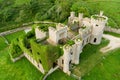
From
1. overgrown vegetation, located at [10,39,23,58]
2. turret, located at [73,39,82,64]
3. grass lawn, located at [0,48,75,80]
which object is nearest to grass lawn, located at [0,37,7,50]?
grass lawn, located at [0,48,75,80]

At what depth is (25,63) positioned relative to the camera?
5103 cm

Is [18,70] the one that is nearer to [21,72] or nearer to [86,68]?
[21,72]

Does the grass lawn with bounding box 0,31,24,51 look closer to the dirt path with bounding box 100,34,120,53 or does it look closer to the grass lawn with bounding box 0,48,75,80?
the grass lawn with bounding box 0,48,75,80

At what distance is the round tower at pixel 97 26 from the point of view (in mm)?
49284

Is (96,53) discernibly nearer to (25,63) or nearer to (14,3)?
(25,63)

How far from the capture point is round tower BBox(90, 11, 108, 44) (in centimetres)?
4928

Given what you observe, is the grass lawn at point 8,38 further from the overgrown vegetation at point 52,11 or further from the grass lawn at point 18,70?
the grass lawn at point 18,70

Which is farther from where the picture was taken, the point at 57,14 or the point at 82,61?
the point at 57,14

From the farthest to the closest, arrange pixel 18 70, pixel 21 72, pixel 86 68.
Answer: pixel 18 70, pixel 21 72, pixel 86 68

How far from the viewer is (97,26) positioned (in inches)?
1984

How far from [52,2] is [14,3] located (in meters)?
29.6

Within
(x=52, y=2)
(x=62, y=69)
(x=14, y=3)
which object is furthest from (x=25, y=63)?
(x=14, y=3)

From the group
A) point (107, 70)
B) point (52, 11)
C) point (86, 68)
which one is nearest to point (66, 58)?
point (86, 68)

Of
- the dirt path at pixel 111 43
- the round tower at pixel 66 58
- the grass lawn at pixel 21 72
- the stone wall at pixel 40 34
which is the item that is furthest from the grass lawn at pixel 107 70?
the stone wall at pixel 40 34
